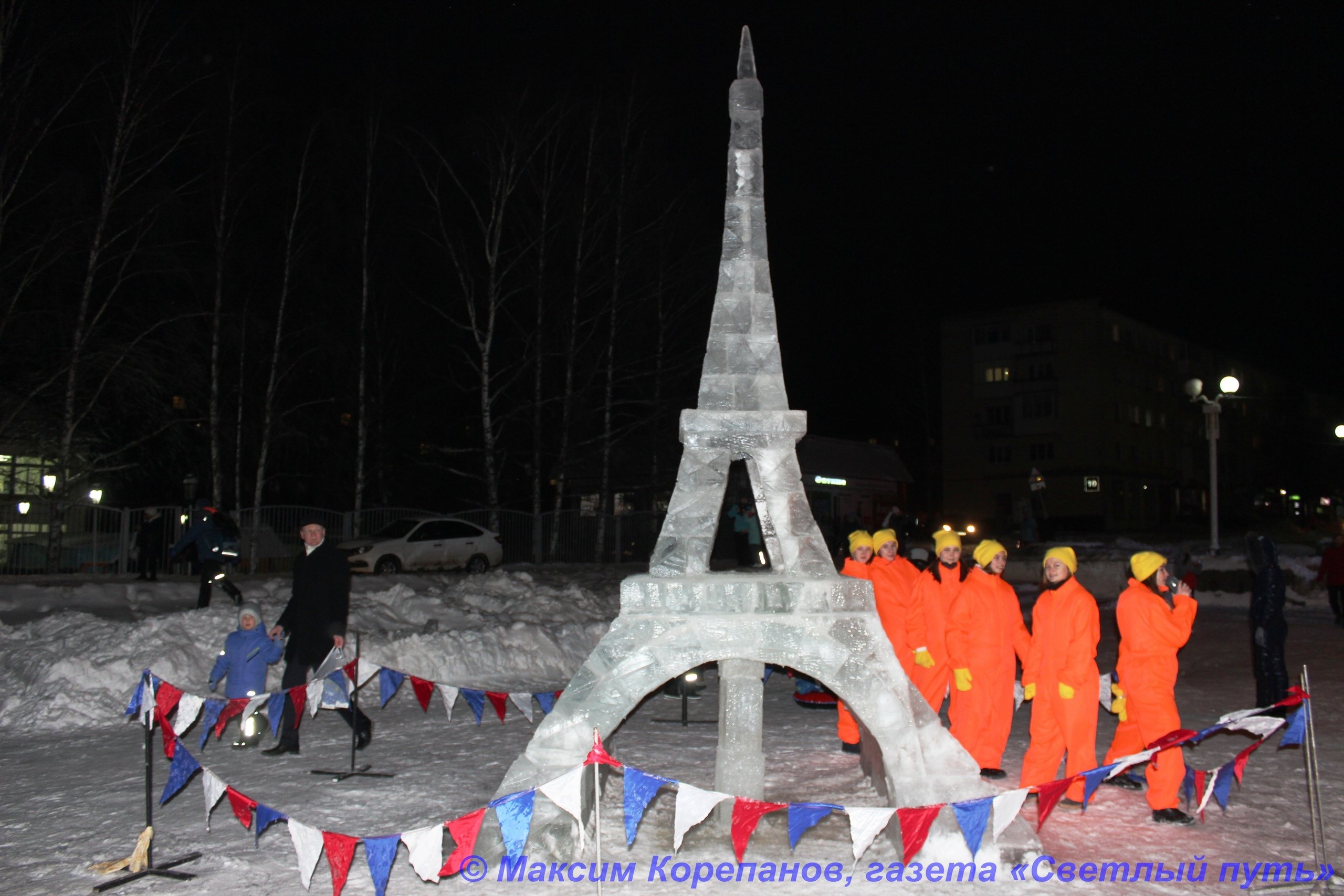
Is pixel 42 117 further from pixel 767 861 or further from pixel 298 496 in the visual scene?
pixel 767 861

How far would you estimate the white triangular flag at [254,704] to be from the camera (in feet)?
22.4

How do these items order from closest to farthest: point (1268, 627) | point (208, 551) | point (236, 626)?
point (1268, 627) → point (236, 626) → point (208, 551)

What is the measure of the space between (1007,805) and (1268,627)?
5.48 meters

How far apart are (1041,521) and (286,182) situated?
36611mm

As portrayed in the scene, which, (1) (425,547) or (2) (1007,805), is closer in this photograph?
(2) (1007,805)

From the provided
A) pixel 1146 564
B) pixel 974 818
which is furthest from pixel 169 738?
pixel 1146 564

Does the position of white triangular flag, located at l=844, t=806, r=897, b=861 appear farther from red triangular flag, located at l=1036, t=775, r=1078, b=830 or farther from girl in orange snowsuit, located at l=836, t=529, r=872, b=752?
girl in orange snowsuit, located at l=836, t=529, r=872, b=752

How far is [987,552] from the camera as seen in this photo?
6.98 m

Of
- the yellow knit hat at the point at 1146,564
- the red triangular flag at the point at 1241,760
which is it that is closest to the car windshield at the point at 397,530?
the yellow knit hat at the point at 1146,564

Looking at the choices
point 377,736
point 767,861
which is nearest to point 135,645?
point 377,736

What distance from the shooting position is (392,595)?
46.0 feet

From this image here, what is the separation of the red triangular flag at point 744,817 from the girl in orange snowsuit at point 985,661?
2511 mm

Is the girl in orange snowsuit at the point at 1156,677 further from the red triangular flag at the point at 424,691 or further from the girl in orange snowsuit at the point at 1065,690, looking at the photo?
the red triangular flag at the point at 424,691

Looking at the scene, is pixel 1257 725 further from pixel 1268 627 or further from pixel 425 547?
pixel 425 547
